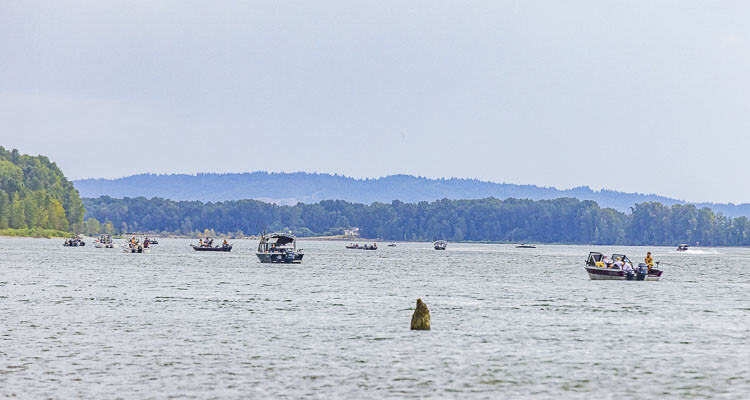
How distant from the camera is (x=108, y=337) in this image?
56.9 m

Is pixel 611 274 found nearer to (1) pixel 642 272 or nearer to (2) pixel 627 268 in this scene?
(2) pixel 627 268

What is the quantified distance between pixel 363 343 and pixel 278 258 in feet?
376

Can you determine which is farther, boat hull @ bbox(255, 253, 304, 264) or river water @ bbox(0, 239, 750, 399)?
boat hull @ bbox(255, 253, 304, 264)

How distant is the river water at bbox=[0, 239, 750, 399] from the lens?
4212cm

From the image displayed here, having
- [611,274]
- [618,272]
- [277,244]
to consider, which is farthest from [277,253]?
[618,272]

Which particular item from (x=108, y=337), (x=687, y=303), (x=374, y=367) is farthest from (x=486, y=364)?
(x=687, y=303)

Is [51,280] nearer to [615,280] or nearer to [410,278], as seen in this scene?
[410,278]

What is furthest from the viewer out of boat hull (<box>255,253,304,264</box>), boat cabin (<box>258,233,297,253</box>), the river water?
boat cabin (<box>258,233,297,253</box>)

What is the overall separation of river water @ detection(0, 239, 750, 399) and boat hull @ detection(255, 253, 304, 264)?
63.3 meters

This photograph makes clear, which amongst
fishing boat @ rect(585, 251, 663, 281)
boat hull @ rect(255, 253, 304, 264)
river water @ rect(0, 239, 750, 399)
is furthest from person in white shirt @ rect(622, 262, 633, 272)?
boat hull @ rect(255, 253, 304, 264)

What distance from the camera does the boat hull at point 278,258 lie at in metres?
168

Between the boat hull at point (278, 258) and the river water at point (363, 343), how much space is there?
208ft

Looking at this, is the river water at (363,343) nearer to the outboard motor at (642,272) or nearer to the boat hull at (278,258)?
the outboard motor at (642,272)

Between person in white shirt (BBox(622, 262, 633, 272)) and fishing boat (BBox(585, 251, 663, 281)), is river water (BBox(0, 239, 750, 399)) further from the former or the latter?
fishing boat (BBox(585, 251, 663, 281))
